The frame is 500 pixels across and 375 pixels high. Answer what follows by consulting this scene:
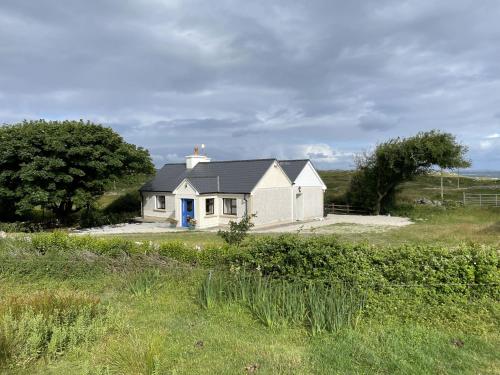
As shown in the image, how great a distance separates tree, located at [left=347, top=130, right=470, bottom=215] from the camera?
34.0 meters

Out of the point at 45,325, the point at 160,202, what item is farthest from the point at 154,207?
the point at 45,325

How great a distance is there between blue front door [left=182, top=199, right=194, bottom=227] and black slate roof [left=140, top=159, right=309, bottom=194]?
1369 millimetres

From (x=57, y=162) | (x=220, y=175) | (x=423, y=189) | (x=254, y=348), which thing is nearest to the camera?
(x=254, y=348)

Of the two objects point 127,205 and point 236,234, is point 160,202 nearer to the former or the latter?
point 127,205

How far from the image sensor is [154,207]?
1300 inches

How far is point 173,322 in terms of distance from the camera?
21.2ft

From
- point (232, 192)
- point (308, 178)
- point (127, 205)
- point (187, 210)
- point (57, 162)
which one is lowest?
point (187, 210)

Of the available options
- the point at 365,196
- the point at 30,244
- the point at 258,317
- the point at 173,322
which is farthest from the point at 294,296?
the point at 365,196

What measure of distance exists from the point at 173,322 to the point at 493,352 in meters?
4.60

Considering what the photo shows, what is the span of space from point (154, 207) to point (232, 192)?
300 inches

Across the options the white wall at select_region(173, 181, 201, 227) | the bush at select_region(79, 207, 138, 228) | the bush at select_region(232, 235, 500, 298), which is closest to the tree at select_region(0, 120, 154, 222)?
the bush at select_region(79, 207, 138, 228)

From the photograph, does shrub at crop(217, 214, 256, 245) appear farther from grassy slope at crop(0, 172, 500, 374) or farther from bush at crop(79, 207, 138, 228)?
bush at crop(79, 207, 138, 228)

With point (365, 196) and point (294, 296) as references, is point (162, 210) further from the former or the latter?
point (294, 296)

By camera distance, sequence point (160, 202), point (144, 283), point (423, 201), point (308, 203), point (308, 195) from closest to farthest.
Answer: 1. point (144, 283)
2. point (160, 202)
3. point (308, 203)
4. point (308, 195)
5. point (423, 201)
